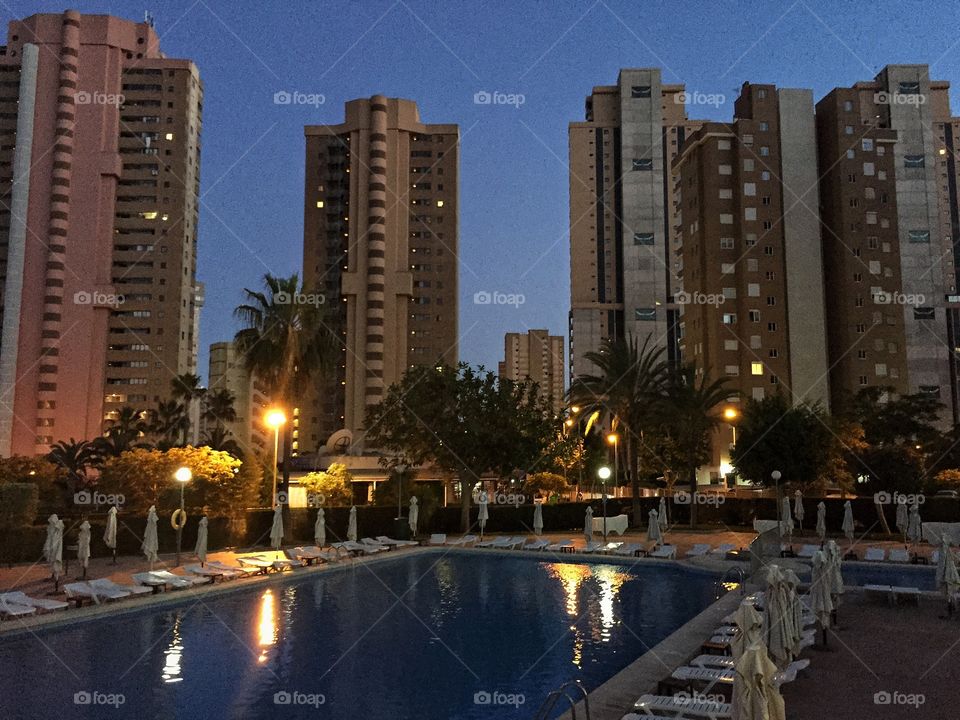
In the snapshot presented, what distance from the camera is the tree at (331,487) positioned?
3588cm

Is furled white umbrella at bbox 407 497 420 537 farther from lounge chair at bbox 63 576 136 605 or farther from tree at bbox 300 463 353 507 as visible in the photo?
lounge chair at bbox 63 576 136 605

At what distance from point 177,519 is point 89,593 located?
993 centimetres

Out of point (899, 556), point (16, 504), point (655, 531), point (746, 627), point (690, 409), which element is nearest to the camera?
point (746, 627)

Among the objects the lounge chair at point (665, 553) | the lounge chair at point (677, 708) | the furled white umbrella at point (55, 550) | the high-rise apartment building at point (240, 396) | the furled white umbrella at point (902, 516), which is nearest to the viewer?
the lounge chair at point (677, 708)

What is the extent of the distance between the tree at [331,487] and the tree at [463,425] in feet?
9.68

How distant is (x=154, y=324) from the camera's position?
307 feet

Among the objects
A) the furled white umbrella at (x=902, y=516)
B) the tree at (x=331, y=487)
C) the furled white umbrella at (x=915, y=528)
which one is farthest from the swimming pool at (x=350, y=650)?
the tree at (x=331, y=487)

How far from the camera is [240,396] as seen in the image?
125 metres

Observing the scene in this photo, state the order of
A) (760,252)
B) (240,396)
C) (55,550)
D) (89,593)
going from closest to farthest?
(89,593), (55,550), (760,252), (240,396)

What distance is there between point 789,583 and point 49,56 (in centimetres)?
10448

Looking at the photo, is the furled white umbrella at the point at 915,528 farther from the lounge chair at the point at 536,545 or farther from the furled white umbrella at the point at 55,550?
the furled white umbrella at the point at 55,550

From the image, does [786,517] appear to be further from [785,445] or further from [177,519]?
[177,519]

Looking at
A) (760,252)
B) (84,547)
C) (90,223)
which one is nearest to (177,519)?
(84,547)

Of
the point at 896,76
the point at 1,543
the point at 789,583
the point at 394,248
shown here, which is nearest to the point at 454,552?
the point at 1,543
